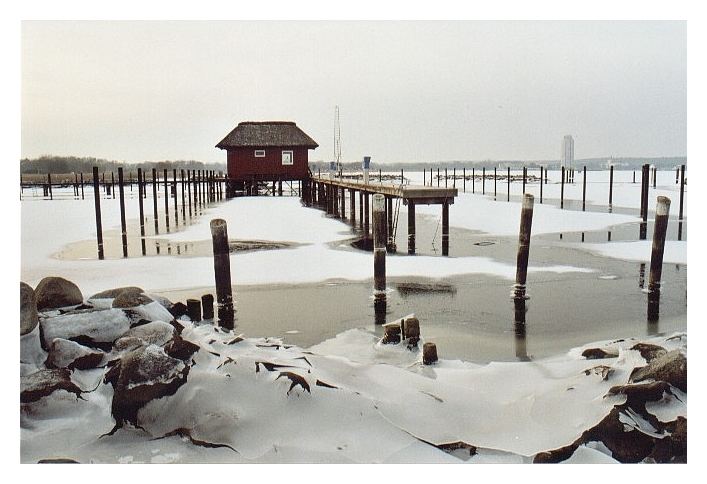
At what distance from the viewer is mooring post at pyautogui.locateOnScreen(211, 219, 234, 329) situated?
955 centimetres

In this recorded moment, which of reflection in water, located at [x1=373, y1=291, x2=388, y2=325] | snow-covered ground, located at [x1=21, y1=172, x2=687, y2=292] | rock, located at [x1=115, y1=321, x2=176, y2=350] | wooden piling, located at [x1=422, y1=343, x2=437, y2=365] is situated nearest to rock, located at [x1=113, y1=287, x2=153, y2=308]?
rock, located at [x1=115, y1=321, x2=176, y2=350]

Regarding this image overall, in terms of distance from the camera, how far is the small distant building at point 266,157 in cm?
3825

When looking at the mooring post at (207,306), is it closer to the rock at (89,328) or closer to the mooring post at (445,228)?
the rock at (89,328)

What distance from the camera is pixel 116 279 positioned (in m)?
12.4

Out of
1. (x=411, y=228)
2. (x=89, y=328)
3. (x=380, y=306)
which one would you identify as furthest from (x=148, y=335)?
(x=411, y=228)

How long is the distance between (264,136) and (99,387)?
113ft

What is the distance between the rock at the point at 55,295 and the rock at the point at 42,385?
211 centimetres

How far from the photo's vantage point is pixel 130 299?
757cm

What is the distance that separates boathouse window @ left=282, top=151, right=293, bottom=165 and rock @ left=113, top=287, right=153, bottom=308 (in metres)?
31.3

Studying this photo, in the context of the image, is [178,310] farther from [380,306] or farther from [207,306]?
[380,306]

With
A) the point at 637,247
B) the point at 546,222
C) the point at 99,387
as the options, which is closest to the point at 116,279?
the point at 99,387

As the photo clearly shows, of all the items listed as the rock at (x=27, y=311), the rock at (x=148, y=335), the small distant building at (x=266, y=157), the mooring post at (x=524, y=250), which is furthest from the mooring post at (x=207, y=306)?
the small distant building at (x=266, y=157)

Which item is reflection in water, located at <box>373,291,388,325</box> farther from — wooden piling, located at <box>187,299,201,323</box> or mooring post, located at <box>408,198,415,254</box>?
mooring post, located at <box>408,198,415,254</box>

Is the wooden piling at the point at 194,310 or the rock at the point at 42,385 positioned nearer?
the rock at the point at 42,385
